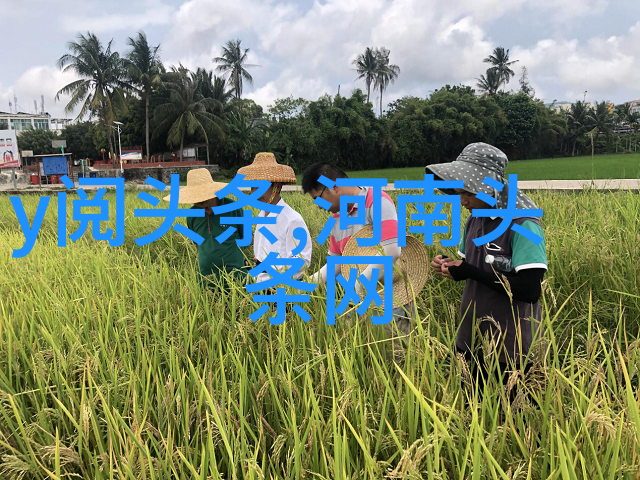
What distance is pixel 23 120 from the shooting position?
224ft

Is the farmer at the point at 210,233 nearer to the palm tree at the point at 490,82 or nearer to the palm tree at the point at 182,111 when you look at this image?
the palm tree at the point at 182,111

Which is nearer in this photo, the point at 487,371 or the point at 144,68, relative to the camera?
the point at 487,371

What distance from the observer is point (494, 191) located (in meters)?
1.37

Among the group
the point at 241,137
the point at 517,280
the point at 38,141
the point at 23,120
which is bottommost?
the point at 517,280

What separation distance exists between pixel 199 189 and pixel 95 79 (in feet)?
105

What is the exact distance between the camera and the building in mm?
63188

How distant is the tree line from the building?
3831 centimetres

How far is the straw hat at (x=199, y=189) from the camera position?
229 centimetres

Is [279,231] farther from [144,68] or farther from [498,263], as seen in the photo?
[144,68]

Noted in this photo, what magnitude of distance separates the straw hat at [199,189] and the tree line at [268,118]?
2405 cm

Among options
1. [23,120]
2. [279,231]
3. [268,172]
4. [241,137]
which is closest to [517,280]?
[279,231]

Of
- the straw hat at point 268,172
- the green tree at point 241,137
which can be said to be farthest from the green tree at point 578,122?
the straw hat at point 268,172

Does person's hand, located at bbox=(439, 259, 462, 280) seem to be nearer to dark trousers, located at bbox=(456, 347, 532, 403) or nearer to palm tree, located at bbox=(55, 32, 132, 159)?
dark trousers, located at bbox=(456, 347, 532, 403)

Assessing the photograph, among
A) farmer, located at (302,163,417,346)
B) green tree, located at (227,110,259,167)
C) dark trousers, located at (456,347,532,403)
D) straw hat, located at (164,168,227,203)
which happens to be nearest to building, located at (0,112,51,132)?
green tree, located at (227,110,259,167)
